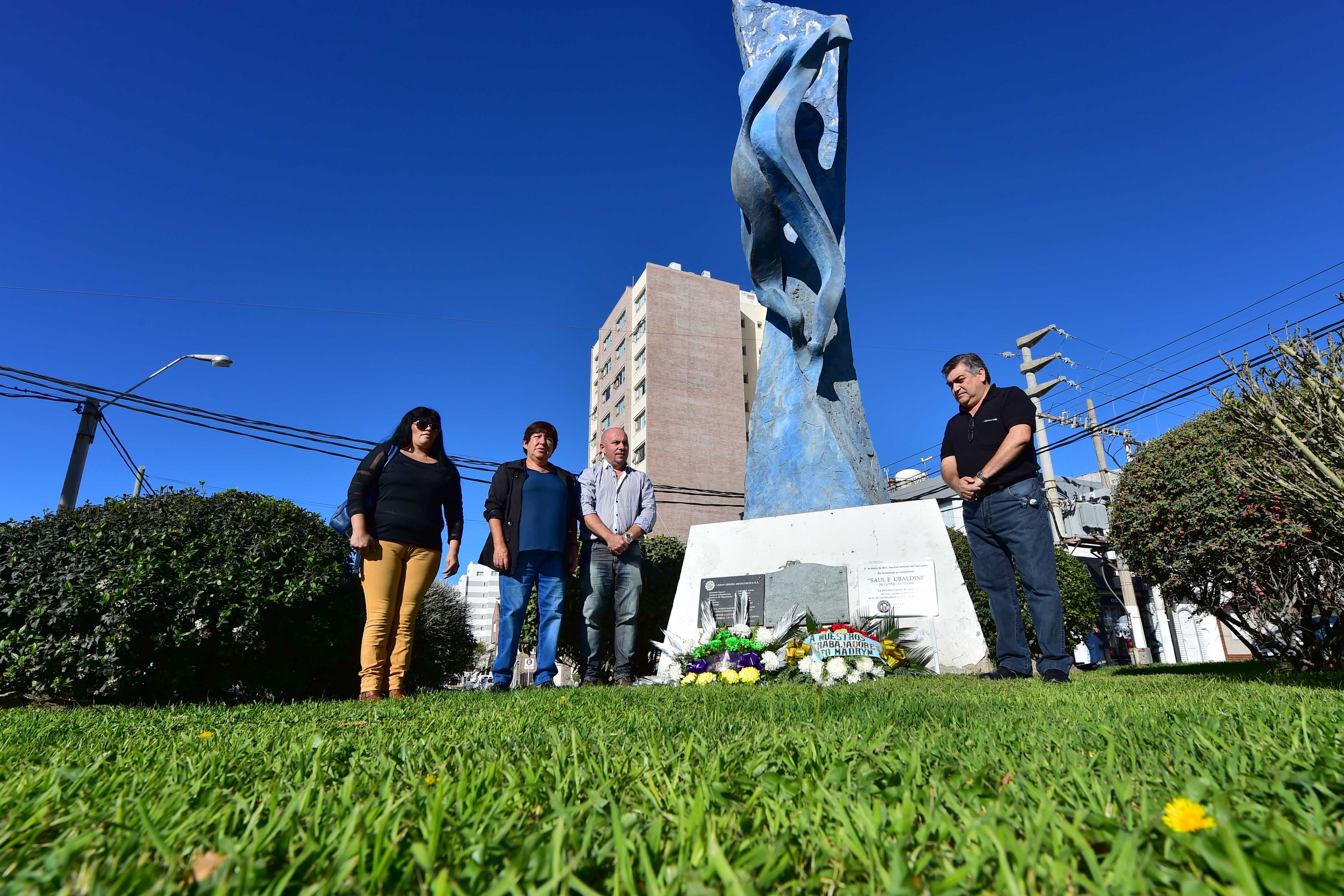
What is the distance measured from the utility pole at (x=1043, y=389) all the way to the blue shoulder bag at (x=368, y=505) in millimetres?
21155

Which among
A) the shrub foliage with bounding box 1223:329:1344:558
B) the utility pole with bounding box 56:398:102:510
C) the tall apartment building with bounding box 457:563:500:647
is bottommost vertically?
the shrub foliage with bounding box 1223:329:1344:558

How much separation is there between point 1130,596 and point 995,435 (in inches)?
924

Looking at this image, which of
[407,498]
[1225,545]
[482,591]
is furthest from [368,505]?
[482,591]

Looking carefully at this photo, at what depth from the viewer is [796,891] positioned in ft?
2.76

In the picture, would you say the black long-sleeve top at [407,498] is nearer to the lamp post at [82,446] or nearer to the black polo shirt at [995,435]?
the black polo shirt at [995,435]

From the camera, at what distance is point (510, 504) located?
17.2 ft

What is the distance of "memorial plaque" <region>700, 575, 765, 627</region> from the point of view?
18.4 feet

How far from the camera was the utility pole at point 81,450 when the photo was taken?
35.0 ft

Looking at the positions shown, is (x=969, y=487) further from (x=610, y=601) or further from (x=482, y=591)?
(x=482, y=591)

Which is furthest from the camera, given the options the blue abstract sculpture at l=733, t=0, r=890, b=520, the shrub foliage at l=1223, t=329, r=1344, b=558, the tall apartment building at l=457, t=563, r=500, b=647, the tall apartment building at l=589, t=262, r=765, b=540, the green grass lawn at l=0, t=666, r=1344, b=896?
the tall apartment building at l=457, t=563, r=500, b=647

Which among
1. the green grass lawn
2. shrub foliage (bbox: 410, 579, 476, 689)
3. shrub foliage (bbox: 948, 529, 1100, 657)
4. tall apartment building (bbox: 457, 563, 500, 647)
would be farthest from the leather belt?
tall apartment building (bbox: 457, 563, 500, 647)

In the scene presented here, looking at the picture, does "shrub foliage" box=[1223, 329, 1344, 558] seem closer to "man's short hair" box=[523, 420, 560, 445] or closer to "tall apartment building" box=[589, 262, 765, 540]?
"man's short hair" box=[523, 420, 560, 445]

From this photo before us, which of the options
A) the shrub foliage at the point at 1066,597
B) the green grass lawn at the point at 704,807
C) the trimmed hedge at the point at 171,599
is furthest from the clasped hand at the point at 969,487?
the trimmed hedge at the point at 171,599

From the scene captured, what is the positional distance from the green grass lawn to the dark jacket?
302 cm
